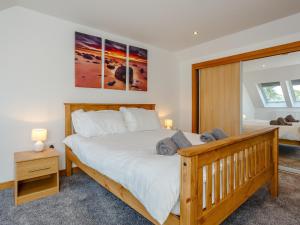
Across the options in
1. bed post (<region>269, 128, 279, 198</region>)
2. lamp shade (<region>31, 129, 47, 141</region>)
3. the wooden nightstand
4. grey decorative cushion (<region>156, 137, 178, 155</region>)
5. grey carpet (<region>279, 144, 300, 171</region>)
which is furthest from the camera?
grey carpet (<region>279, 144, 300, 171</region>)

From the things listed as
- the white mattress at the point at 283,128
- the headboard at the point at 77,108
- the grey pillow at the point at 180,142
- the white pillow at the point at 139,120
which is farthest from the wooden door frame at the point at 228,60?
the grey pillow at the point at 180,142

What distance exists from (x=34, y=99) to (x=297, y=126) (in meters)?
4.18

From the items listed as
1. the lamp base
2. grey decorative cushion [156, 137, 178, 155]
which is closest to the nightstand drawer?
the lamp base

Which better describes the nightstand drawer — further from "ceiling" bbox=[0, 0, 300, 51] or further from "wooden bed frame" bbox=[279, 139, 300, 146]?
"wooden bed frame" bbox=[279, 139, 300, 146]

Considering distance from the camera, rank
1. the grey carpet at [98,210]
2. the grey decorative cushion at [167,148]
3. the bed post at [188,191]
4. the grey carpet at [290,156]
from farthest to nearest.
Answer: the grey carpet at [290,156]
the grey carpet at [98,210]
the grey decorative cushion at [167,148]
the bed post at [188,191]

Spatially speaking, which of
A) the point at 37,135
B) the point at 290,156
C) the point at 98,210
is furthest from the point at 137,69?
the point at 290,156

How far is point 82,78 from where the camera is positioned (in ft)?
9.67

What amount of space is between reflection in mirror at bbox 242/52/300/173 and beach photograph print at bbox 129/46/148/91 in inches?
75.2

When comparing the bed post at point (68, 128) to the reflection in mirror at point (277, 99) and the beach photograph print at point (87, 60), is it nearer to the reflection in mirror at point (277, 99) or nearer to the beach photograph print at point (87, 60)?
the beach photograph print at point (87, 60)

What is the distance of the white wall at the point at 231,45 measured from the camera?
277 centimetres

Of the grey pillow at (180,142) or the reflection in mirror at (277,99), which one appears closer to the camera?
the grey pillow at (180,142)

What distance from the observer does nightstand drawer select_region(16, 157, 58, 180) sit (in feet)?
6.57

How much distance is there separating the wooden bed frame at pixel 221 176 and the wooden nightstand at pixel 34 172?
37 centimetres

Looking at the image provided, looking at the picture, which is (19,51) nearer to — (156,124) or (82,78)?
(82,78)
